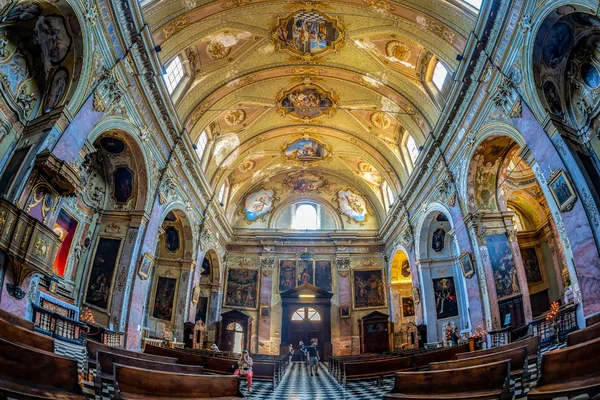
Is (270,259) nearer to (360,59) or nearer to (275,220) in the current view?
(275,220)

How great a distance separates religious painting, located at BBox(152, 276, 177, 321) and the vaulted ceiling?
6.31 meters

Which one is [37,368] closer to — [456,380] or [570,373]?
[456,380]

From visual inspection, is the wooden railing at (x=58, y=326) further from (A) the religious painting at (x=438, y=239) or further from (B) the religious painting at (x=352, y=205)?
(B) the religious painting at (x=352, y=205)

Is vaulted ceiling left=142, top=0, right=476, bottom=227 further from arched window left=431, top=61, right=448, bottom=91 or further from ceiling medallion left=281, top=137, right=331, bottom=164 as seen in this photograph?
arched window left=431, top=61, right=448, bottom=91

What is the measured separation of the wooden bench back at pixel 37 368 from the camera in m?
3.28

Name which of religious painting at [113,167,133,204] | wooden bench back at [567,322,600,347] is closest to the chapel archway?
wooden bench back at [567,322,600,347]

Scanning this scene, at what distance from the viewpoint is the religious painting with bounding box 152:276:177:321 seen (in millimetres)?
17969

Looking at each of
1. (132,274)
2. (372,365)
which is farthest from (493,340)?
(132,274)

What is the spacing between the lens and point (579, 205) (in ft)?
27.8

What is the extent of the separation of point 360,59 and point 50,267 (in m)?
14.3

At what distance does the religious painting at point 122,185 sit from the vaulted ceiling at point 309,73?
12.1ft

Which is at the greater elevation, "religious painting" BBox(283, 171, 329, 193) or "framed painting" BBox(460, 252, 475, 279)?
"religious painting" BBox(283, 171, 329, 193)

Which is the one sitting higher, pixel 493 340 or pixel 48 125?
pixel 48 125

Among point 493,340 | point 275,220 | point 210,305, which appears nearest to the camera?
point 493,340
